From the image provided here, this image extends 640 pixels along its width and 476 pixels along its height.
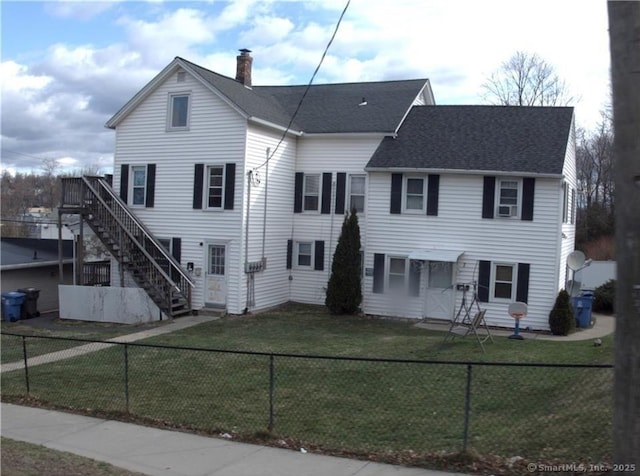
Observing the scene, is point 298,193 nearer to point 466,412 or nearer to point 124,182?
point 124,182

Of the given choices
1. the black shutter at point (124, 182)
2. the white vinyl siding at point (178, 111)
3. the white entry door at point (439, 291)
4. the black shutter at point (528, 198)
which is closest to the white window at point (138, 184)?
the black shutter at point (124, 182)

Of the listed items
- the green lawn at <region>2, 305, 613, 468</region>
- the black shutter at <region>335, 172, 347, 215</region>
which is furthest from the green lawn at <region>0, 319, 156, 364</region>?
the black shutter at <region>335, 172, 347, 215</region>

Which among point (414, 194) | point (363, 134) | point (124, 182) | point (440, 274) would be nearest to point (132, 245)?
point (124, 182)

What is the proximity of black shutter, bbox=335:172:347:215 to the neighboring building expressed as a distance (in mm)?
11571

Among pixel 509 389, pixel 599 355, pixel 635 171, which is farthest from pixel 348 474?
pixel 599 355

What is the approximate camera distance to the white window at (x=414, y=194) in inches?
800

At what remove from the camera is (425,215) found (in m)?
20.2

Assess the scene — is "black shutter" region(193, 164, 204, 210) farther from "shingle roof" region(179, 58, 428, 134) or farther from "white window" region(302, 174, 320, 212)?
"white window" region(302, 174, 320, 212)

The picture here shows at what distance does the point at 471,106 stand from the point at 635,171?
769 inches

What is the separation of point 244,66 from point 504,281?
1303 cm

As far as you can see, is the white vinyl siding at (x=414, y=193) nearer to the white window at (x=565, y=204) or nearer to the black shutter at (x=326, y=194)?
the black shutter at (x=326, y=194)

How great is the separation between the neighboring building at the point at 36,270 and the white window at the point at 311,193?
10.4m

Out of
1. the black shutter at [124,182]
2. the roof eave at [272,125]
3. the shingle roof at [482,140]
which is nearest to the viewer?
the shingle roof at [482,140]

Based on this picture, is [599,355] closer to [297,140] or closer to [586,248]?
[297,140]
